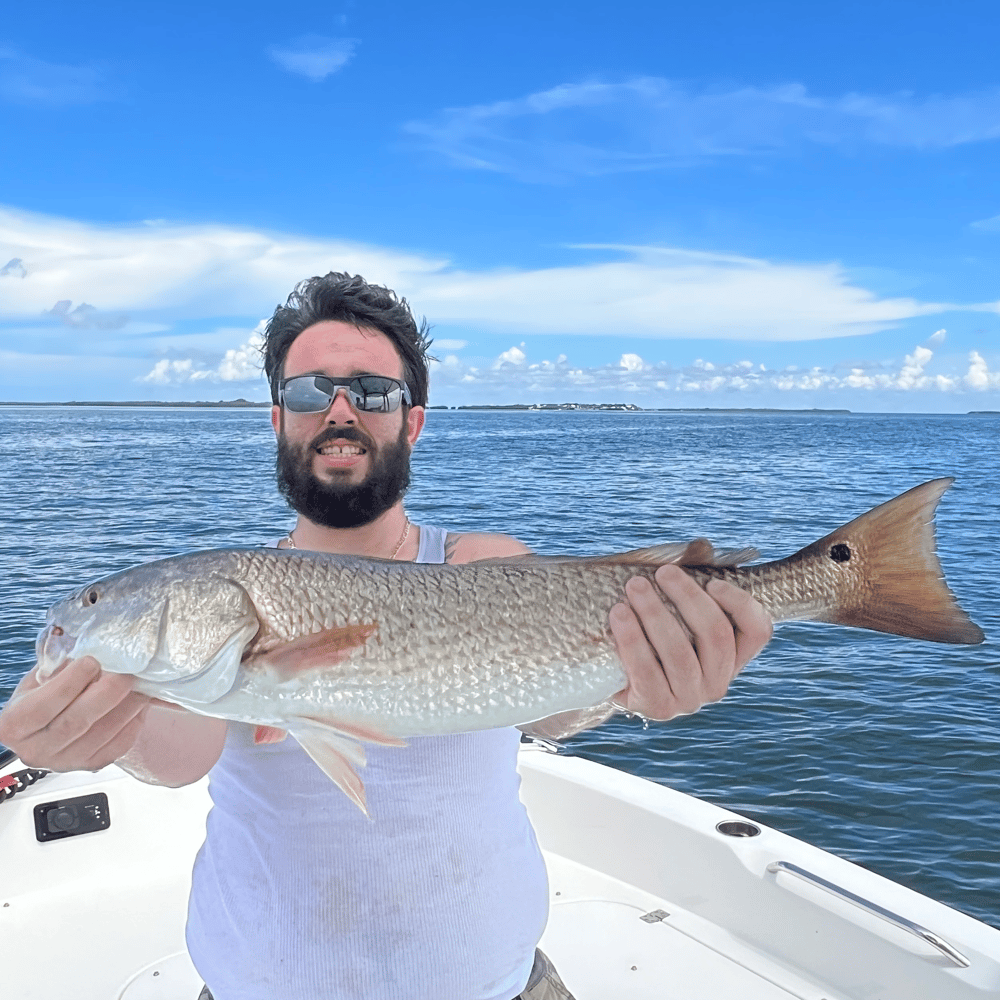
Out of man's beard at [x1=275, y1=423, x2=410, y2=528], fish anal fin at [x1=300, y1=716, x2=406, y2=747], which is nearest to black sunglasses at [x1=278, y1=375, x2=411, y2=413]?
man's beard at [x1=275, y1=423, x2=410, y2=528]

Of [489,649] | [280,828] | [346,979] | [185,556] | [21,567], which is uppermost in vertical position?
[185,556]

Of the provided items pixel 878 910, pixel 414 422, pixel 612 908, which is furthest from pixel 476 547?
pixel 612 908

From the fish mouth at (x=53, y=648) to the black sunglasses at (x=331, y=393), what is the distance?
1.24m

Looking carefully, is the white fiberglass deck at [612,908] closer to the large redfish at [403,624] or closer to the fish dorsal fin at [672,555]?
the large redfish at [403,624]

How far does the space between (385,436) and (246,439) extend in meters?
87.5

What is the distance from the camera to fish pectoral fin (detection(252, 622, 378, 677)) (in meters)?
2.69

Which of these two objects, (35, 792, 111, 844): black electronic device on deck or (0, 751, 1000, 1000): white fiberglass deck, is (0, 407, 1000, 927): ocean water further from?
(35, 792, 111, 844): black electronic device on deck

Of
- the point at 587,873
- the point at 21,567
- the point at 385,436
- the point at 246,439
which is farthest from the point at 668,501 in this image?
the point at 246,439

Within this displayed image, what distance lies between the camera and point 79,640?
2734 millimetres

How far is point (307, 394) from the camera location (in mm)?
3627

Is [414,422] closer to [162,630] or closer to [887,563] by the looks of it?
[162,630]

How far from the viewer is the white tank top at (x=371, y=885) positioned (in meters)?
2.78

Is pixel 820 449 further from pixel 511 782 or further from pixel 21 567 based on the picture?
pixel 511 782

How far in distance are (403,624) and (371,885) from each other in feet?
2.53
